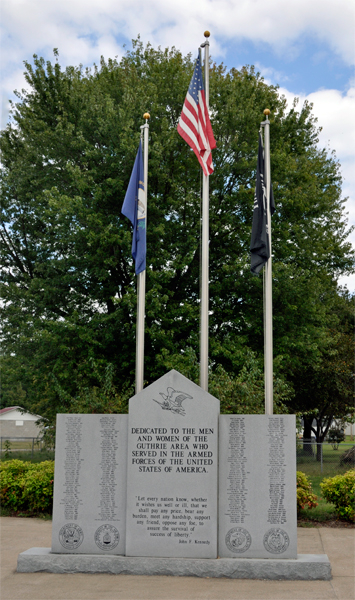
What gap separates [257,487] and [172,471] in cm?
134

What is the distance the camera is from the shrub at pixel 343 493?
37.4 ft

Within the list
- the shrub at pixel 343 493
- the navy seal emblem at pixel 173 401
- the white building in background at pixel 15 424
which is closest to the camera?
the navy seal emblem at pixel 173 401

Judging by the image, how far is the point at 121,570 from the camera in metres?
7.81

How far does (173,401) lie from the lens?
8.38 metres

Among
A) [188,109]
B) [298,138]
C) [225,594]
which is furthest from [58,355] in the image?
[298,138]

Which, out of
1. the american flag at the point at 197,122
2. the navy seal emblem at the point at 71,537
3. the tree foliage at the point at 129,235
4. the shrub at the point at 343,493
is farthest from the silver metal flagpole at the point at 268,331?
the tree foliage at the point at 129,235

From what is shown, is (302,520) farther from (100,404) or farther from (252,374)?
(100,404)

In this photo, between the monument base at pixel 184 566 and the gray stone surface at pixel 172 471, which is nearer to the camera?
the monument base at pixel 184 566

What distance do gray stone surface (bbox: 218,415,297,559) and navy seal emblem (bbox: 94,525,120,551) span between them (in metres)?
1.63

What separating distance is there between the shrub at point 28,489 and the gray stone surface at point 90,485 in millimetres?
4302

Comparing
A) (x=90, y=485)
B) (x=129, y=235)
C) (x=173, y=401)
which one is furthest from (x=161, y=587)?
(x=129, y=235)

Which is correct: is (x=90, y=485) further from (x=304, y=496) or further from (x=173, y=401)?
(x=304, y=496)

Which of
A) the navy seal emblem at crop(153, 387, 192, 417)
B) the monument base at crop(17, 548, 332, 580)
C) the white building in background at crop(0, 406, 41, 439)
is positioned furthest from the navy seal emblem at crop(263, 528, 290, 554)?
the white building in background at crop(0, 406, 41, 439)

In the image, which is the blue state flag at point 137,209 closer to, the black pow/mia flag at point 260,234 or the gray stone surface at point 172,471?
the black pow/mia flag at point 260,234
